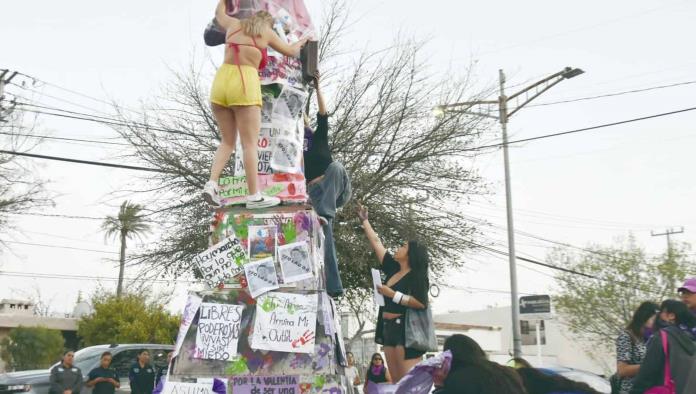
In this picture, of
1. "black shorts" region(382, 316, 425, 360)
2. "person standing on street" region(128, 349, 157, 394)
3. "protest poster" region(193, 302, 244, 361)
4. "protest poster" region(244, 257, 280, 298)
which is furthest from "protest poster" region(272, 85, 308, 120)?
"person standing on street" region(128, 349, 157, 394)

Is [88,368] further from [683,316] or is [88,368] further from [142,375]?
[683,316]

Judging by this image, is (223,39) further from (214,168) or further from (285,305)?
(285,305)

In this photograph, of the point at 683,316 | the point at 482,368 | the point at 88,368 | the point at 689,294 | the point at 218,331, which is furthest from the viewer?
the point at 88,368

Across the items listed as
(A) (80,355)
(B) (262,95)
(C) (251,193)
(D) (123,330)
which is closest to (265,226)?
(C) (251,193)

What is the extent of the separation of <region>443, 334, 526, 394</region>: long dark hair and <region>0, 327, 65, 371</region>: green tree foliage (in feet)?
108

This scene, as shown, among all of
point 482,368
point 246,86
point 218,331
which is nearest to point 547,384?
point 482,368

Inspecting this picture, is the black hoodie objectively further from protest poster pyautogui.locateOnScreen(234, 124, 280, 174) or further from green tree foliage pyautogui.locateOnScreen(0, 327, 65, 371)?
green tree foliage pyautogui.locateOnScreen(0, 327, 65, 371)

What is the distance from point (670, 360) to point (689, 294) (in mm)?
799

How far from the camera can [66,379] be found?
1209 centimetres

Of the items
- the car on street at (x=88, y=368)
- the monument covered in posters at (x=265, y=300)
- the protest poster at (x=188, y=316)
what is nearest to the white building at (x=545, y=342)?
the car on street at (x=88, y=368)

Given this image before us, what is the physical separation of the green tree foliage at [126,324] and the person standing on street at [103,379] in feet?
71.5

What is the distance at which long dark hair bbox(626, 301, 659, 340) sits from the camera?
6.34m

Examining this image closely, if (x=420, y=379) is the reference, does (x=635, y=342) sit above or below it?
above

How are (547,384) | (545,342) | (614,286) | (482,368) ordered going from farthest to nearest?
(545,342), (614,286), (547,384), (482,368)
